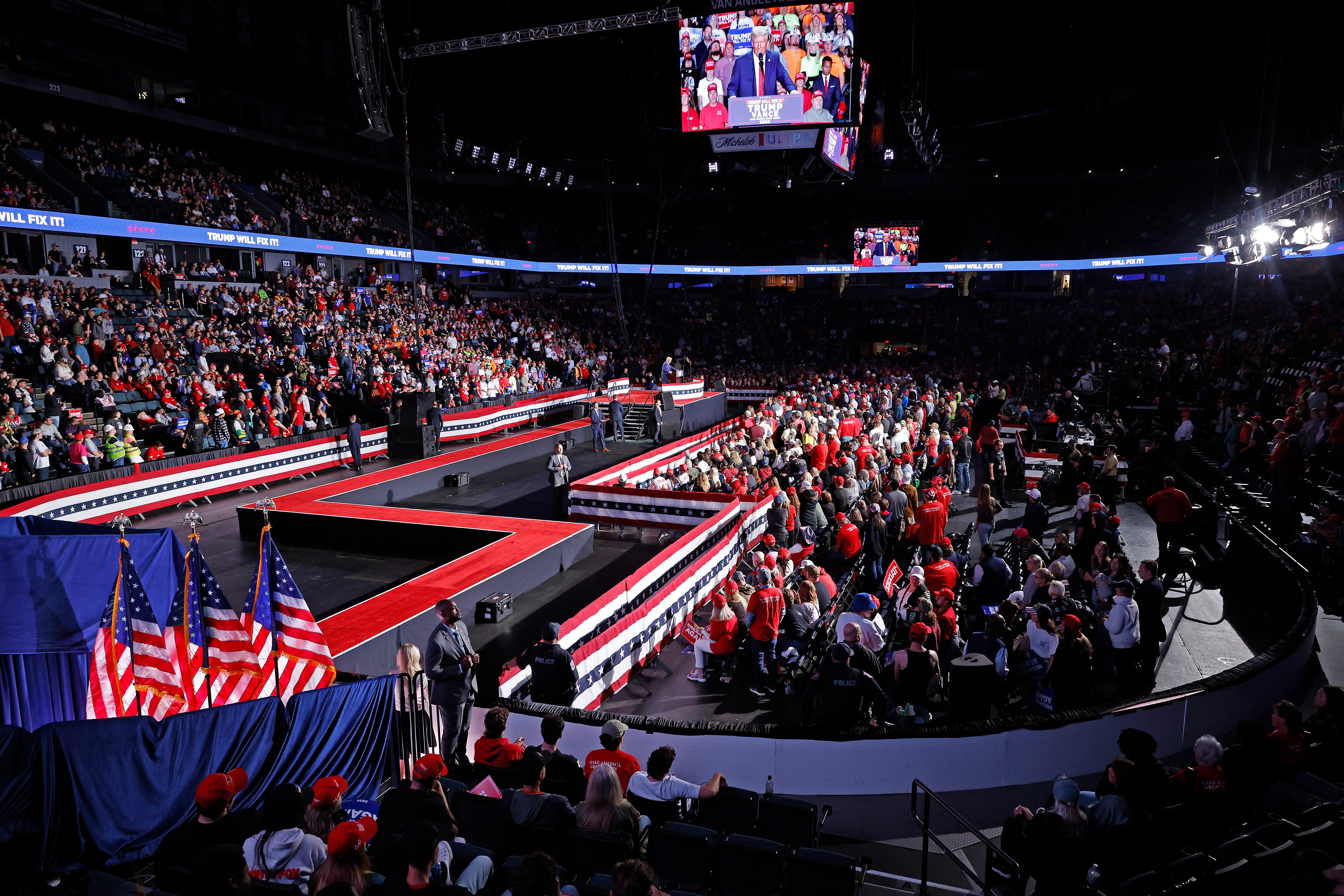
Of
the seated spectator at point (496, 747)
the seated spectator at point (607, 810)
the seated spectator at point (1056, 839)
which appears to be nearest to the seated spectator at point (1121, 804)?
Result: the seated spectator at point (1056, 839)

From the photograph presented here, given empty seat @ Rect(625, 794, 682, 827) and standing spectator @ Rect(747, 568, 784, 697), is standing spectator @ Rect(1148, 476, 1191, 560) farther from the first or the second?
empty seat @ Rect(625, 794, 682, 827)

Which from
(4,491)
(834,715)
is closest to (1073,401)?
→ (834,715)

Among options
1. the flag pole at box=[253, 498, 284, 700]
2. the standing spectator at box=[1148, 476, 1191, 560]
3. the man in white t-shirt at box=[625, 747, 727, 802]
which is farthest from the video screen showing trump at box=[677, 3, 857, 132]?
the man in white t-shirt at box=[625, 747, 727, 802]

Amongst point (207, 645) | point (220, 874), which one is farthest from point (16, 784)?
point (207, 645)

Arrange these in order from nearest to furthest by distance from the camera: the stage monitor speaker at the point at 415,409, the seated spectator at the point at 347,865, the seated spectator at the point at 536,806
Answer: the seated spectator at the point at 347,865 → the seated spectator at the point at 536,806 → the stage monitor speaker at the point at 415,409

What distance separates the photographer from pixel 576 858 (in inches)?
181

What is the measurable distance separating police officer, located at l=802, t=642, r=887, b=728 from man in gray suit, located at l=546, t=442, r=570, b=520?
929 centimetres

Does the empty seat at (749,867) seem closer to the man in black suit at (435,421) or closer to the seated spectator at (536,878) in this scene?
the seated spectator at (536,878)

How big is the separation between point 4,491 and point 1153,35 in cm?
4491

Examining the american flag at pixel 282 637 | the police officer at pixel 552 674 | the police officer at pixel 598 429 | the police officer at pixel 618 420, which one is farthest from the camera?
the police officer at pixel 618 420

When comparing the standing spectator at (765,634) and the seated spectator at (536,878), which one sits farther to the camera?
the standing spectator at (765,634)

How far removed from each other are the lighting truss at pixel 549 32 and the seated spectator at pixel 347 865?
21189mm

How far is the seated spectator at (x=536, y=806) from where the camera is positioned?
473 centimetres

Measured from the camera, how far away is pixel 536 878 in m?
3.56
